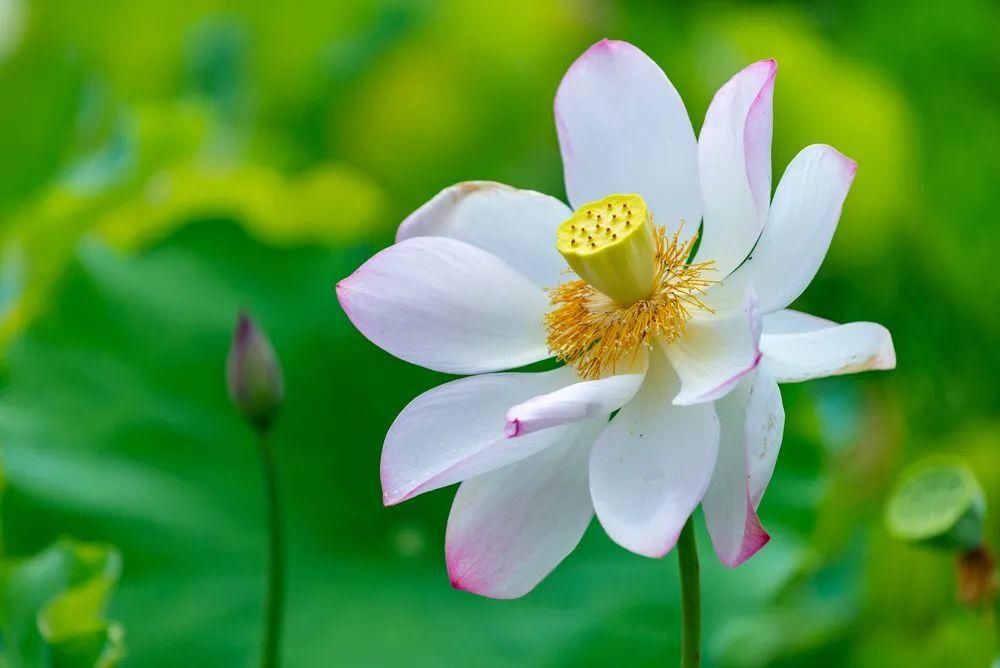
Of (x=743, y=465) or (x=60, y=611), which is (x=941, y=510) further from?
(x=60, y=611)

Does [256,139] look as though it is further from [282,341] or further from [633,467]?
[633,467]

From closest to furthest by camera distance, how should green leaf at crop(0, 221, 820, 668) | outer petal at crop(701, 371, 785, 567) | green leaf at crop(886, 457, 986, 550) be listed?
outer petal at crop(701, 371, 785, 567)
green leaf at crop(886, 457, 986, 550)
green leaf at crop(0, 221, 820, 668)

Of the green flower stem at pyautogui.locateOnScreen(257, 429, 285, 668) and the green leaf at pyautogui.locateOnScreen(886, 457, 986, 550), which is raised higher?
the green leaf at pyautogui.locateOnScreen(886, 457, 986, 550)

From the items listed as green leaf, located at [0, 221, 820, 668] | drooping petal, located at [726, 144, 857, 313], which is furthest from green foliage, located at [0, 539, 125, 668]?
drooping petal, located at [726, 144, 857, 313]

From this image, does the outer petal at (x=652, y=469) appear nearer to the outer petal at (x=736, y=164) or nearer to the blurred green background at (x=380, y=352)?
the outer petal at (x=736, y=164)

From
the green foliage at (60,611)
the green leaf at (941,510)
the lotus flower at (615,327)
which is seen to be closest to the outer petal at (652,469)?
the lotus flower at (615,327)

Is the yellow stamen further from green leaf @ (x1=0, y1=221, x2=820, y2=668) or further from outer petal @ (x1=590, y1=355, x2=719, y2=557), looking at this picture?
green leaf @ (x1=0, y1=221, x2=820, y2=668)

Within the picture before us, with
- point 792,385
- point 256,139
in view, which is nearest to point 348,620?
point 792,385
